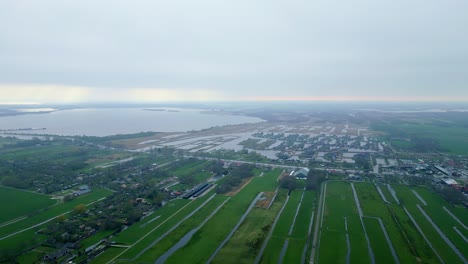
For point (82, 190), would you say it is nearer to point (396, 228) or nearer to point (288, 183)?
point (288, 183)

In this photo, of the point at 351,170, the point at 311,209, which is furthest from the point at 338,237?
the point at 351,170

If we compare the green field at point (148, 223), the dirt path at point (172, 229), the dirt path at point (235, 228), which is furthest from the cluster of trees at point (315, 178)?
the green field at point (148, 223)

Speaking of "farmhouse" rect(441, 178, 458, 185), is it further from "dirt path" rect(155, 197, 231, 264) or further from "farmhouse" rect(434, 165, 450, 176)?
"dirt path" rect(155, 197, 231, 264)

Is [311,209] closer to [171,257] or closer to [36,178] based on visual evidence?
[171,257]

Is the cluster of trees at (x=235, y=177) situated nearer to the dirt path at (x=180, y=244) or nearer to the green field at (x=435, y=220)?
the dirt path at (x=180, y=244)

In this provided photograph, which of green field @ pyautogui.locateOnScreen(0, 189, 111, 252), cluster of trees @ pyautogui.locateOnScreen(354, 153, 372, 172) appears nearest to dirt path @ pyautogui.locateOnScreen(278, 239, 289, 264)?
green field @ pyautogui.locateOnScreen(0, 189, 111, 252)

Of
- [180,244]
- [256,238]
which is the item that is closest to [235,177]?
[256,238]
